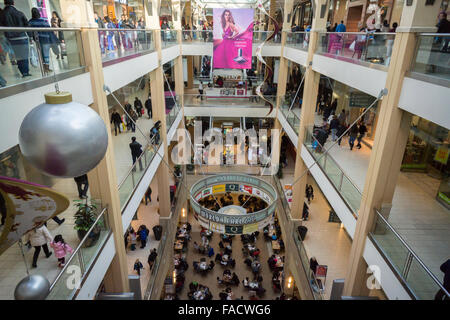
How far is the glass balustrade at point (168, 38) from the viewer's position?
12058mm

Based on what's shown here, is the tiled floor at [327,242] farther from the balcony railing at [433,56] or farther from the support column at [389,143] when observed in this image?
the balcony railing at [433,56]

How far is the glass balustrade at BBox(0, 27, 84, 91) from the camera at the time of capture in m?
3.77

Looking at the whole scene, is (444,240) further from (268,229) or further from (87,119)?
(268,229)

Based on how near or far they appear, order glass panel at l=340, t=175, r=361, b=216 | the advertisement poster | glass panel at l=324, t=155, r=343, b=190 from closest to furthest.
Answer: glass panel at l=340, t=175, r=361, b=216
glass panel at l=324, t=155, r=343, b=190
the advertisement poster

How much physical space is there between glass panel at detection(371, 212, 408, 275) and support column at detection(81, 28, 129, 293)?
546 cm

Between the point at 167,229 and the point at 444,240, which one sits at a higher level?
the point at 444,240

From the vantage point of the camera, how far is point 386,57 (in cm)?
601

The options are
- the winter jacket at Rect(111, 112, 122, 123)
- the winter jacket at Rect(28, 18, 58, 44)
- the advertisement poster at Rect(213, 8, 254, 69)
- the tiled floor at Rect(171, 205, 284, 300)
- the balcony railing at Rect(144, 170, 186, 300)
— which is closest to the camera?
the winter jacket at Rect(28, 18, 58, 44)

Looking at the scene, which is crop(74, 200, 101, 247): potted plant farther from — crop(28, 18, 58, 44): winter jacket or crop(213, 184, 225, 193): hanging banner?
crop(28, 18, 58, 44): winter jacket

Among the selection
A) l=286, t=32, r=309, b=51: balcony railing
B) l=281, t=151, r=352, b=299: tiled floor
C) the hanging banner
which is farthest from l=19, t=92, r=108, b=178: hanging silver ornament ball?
l=286, t=32, r=309, b=51: balcony railing

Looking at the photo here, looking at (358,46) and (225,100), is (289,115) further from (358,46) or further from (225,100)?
(358,46)

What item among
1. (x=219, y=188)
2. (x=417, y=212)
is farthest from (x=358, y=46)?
(x=219, y=188)
